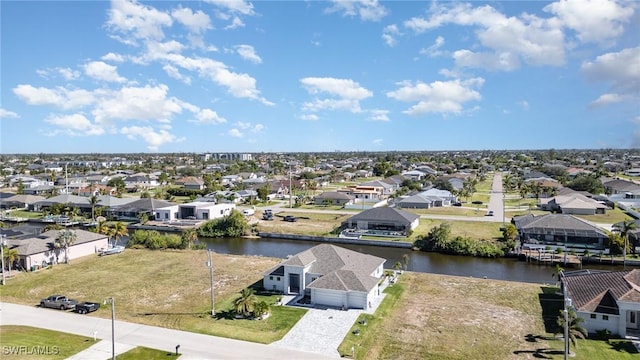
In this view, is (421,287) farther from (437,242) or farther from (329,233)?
(329,233)

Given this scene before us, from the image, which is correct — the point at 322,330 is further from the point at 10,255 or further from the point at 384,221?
the point at 384,221

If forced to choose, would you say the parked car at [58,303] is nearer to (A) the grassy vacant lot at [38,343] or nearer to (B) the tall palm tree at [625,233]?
(A) the grassy vacant lot at [38,343]

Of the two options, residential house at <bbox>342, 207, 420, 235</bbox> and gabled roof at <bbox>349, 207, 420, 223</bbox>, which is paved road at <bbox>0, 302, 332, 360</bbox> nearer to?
residential house at <bbox>342, 207, 420, 235</bbox>

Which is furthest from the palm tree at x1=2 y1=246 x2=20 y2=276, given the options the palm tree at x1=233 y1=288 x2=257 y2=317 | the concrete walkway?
the concrete walkway

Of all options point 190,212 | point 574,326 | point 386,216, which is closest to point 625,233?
point 386,216

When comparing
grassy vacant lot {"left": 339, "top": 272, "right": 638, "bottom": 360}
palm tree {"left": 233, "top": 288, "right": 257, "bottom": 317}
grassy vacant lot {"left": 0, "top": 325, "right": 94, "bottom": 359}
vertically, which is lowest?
grassy vacant lot {"left": 339, "top": 272, "right": 638, "bottom": 360}
